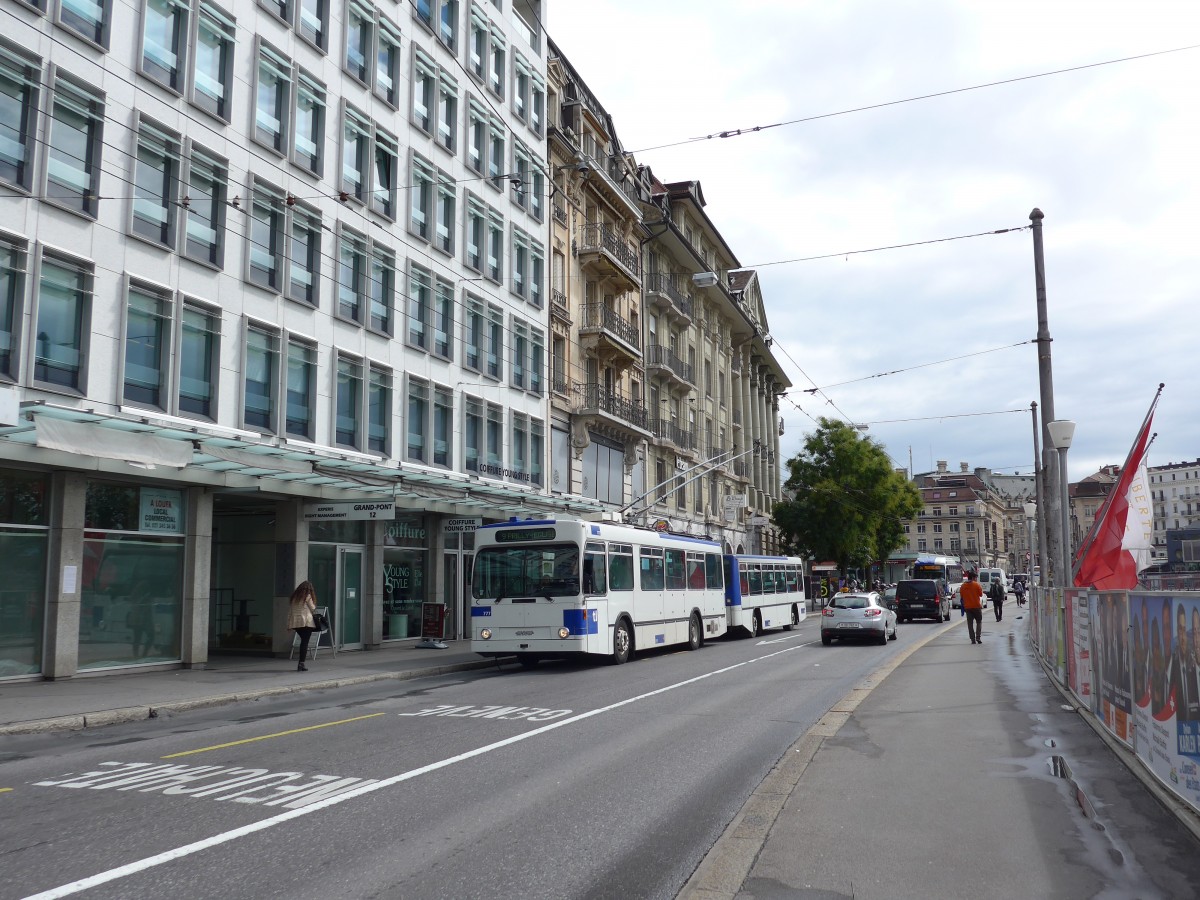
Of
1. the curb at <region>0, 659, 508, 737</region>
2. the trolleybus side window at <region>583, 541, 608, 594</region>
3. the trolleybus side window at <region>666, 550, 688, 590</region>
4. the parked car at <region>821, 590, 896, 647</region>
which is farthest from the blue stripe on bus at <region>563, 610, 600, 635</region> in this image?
the parked car at <region>821, 590, 896, 647</region>

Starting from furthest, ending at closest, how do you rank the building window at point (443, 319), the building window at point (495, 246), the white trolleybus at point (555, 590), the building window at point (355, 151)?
1. the building window at point (495, 246)
2. the building window at point (443, 319)
3. the building window at point (355, 151)
4. the white trolleybus at point (555, 590)

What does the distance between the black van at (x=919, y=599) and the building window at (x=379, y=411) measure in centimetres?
2586

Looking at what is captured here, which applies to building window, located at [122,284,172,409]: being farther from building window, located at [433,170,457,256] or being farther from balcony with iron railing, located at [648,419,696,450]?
balcony with iron railing, located at [648,419,696,450]

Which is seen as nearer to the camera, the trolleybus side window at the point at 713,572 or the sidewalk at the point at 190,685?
the sidewalk at the point at 190,685

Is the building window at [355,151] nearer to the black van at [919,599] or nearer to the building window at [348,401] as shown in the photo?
the building window at [348,401]

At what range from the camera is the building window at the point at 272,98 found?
22734 mm

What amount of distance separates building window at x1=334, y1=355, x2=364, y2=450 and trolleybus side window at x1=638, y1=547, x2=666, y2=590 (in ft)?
26.1

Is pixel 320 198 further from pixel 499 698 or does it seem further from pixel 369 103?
pixel 499 698

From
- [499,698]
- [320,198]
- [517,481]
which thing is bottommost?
[499,698]

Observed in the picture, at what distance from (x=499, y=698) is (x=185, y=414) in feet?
31.1

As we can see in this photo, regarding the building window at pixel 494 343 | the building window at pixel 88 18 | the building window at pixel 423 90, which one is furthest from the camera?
the building window at pixel 494 343

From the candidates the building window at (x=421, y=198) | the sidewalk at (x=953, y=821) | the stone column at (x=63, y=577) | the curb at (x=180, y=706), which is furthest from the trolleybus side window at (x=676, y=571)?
the sidewalk at (x=953, y=821)

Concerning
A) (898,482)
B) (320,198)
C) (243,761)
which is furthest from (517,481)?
(898,482)

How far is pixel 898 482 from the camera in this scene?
209 feet
